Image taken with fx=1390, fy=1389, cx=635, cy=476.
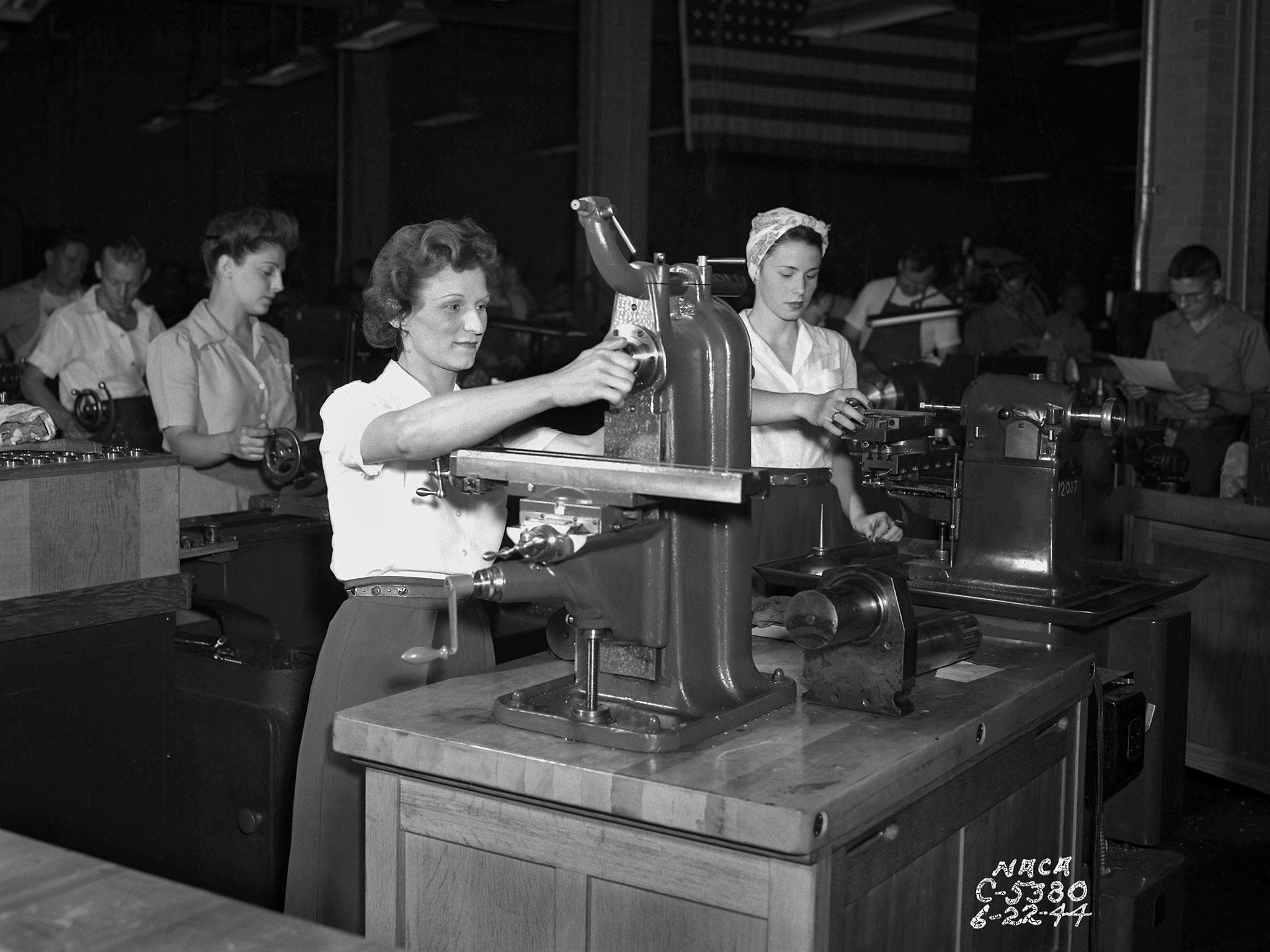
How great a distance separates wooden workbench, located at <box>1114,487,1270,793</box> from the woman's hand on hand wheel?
2.20m

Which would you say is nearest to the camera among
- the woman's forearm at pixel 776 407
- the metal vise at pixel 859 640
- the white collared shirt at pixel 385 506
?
the metal vise at pixel 859 640

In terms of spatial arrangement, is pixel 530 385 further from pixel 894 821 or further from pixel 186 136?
pixel 186 136

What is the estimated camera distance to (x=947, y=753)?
1342mm

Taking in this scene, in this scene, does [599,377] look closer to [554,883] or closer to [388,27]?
[554,883]

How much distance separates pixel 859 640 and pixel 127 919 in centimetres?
74

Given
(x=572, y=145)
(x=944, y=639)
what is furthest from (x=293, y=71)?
(x=944, y=639)

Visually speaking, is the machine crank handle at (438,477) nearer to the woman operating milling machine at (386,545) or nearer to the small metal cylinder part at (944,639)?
the woman operating milling machine at (386,545)

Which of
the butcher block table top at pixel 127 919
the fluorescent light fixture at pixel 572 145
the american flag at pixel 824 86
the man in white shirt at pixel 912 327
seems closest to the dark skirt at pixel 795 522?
the butcher block table top at pixel 127 919

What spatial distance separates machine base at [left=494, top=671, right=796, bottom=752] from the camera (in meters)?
1.27

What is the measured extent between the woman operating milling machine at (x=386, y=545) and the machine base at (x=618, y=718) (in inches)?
14.3

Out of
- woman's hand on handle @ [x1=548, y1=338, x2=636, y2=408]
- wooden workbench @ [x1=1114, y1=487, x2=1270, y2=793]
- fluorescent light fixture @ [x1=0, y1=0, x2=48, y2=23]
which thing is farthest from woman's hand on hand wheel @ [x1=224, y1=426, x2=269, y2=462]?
fluorescent light fixture @ [x1=0, y1=0, x2=48, y2=23]

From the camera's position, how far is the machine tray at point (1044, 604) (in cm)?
208

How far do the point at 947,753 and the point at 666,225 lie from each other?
626cm

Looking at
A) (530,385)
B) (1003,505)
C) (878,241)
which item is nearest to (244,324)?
(1003,505)
